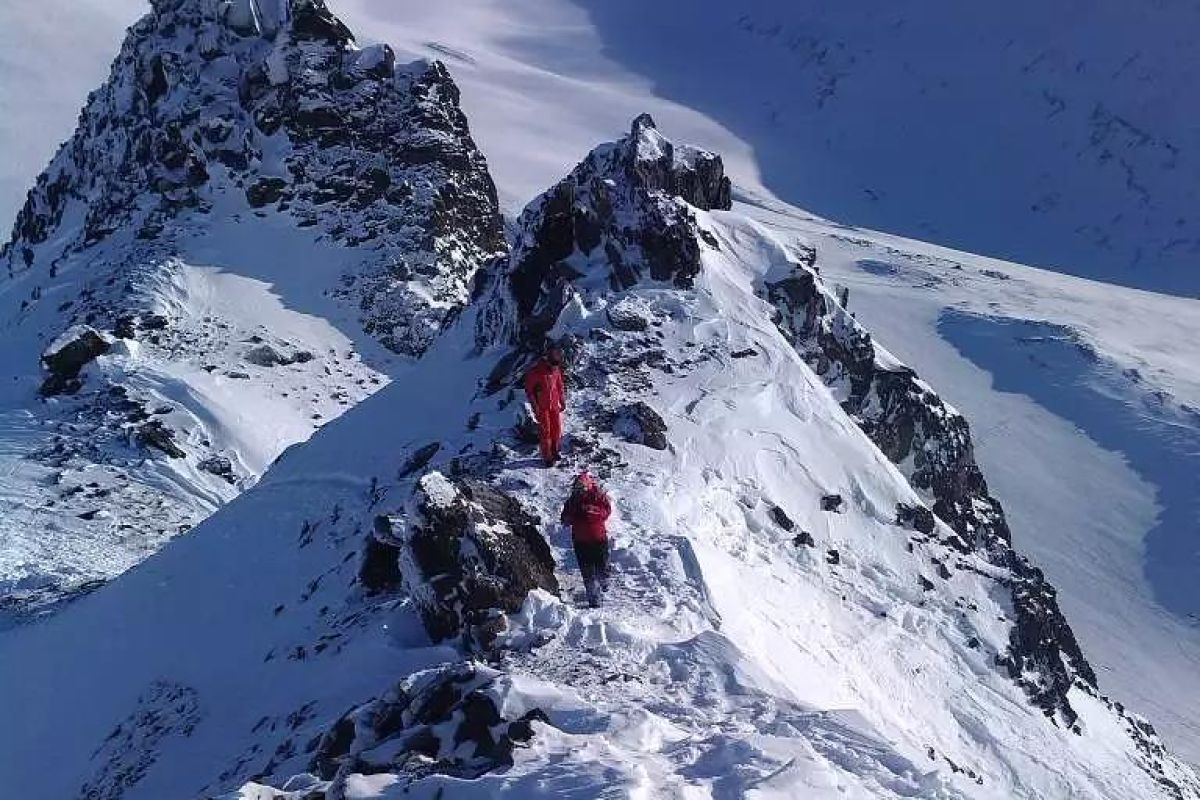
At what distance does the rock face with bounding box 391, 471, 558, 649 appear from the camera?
45.5 feet

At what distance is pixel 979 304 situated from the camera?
2876 inches

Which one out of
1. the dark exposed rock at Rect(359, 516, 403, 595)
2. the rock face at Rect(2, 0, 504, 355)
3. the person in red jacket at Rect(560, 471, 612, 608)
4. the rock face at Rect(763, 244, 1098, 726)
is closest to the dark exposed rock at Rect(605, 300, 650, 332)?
the rock face at Rect(763, 244, 1098, 726)

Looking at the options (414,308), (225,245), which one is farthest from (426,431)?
(225,245)

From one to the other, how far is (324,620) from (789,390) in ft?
30.1

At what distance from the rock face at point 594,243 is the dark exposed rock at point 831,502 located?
5489 millimetres

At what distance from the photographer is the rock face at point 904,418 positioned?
24.0 metres

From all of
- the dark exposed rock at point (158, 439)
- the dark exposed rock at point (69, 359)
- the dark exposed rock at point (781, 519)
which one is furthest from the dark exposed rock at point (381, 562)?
the dark exposed rock at point (69, 359)

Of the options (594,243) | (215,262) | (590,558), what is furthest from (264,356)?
(590,558)

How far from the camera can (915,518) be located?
2062cm

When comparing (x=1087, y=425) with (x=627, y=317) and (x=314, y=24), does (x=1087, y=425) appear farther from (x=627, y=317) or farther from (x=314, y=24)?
(x=627, y=317)

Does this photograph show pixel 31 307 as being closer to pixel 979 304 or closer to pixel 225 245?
pixel 225 245

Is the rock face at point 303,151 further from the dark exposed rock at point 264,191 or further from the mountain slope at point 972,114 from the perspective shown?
the mountain slope at point 972,114

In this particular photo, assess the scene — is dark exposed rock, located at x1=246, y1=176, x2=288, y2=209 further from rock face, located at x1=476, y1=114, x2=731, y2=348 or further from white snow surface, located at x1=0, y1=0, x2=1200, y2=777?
rock face, located at x1=476, y1=114, x2=731, y2=348

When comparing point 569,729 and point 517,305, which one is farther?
point 517,305
